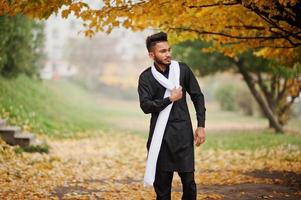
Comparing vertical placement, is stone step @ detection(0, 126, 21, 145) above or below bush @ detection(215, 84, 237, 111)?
above

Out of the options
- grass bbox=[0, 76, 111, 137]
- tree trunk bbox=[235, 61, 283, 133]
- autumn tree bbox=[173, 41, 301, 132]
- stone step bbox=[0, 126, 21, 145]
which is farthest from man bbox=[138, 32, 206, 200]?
tree trunk bbox=[235, 61, 283, 133]

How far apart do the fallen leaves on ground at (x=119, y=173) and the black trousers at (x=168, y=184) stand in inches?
71.5

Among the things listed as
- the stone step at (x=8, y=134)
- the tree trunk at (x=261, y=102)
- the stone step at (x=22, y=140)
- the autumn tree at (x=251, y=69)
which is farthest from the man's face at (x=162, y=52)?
the tree trunk at (x=261, y=102)

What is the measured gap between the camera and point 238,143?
53.4ft

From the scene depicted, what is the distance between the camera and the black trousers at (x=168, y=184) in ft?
16.4

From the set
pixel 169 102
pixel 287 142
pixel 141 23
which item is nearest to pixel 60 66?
pixel 287 142

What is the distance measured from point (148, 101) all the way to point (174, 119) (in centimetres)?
34

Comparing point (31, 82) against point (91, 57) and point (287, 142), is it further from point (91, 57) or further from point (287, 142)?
point (91, 57)

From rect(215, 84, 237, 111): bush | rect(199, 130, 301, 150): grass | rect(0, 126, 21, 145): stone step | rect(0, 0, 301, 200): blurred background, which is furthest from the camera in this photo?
rect(215, 84, 237, 111): bush

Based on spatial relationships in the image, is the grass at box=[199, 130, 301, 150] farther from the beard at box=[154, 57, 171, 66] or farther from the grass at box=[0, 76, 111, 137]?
the beard at box=[154, 57, 171, 66]

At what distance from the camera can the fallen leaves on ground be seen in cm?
729

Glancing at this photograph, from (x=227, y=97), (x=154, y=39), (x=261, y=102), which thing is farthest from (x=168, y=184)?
(x=227, y=97)

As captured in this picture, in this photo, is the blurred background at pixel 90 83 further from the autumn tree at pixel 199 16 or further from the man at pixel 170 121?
the man at pixel 170 121

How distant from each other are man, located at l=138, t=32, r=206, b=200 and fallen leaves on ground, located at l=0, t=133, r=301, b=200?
1892 mm
